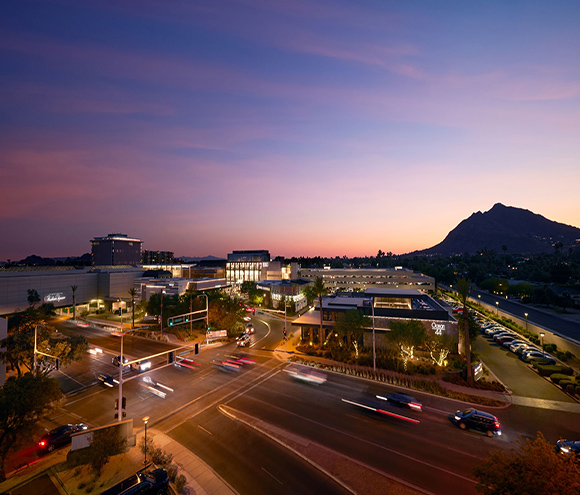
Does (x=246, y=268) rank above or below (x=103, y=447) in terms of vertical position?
above

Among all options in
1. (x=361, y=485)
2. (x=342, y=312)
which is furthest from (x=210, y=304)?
(x=361, y=485)

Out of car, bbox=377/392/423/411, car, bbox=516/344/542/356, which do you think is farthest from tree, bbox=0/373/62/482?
car, bbox=516/344/542/356

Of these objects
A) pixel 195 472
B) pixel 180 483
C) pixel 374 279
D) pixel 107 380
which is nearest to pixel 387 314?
pixel 195 472

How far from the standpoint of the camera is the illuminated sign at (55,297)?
82012 millimetres

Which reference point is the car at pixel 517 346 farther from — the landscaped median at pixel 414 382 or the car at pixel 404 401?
the car at pixel 404 401

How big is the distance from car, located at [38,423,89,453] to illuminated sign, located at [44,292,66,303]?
78764 millimetres

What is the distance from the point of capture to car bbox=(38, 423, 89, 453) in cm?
2247

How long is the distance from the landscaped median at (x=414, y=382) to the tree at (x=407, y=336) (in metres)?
4.81

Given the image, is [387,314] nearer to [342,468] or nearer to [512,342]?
[512,342]

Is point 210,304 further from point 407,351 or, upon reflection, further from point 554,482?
point 554,482

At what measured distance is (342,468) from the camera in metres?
19.2

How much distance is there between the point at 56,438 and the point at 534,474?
1340 inches

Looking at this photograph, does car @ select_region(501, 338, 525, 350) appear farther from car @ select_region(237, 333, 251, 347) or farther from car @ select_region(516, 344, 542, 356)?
car @ select_region(237, 333, 251, 347)

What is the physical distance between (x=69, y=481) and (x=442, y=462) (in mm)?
27146
